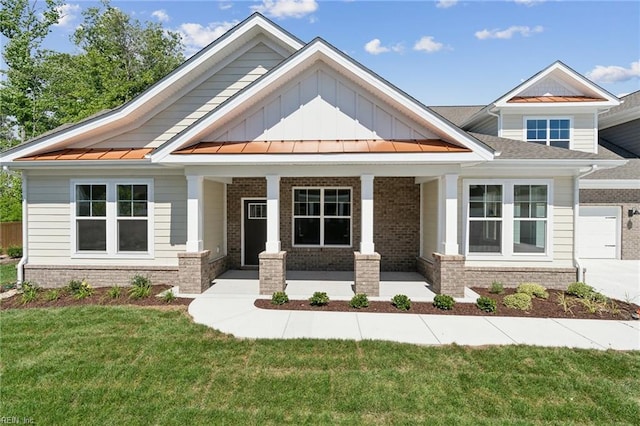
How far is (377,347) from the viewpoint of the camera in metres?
5.36

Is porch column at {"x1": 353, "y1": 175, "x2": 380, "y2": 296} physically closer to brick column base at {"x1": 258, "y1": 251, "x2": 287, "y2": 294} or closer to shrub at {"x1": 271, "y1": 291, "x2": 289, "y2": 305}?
shrub at {"x1": 271, "y1": 291, "x2": 289, "y2": 305}

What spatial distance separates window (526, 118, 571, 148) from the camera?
39.0 feet

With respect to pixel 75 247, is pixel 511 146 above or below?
above

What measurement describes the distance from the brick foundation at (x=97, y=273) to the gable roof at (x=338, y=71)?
11.3 feet

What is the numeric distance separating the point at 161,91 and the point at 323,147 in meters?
5.07

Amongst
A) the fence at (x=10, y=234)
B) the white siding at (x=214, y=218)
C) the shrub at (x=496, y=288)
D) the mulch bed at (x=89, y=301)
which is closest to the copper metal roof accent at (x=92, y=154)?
the white siding at (x=214, y=218)

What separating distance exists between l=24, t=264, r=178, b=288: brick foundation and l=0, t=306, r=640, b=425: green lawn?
10.7 ft

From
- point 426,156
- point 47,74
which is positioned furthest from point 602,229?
point 47,74

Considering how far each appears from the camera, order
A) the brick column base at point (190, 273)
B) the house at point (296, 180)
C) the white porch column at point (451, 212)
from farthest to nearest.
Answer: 1. the brick column base at point (190, 273)
2. the white porch column at point (451, 212)
3. the house at point (296, 180)

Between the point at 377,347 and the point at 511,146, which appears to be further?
the point at 511,146

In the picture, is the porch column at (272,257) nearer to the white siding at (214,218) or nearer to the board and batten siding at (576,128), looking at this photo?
the white siding at (214,218)

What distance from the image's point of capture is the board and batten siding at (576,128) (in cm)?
1180

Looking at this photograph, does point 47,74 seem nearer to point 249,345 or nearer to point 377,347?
point 249,345

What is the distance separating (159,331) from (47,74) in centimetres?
2429
